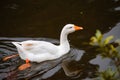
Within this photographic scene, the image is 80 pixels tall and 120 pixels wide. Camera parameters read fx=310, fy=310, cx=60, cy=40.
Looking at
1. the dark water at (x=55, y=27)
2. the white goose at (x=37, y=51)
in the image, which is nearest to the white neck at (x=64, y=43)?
the white goose at (x=37, y=51)

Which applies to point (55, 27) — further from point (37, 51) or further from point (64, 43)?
point (37, 51)

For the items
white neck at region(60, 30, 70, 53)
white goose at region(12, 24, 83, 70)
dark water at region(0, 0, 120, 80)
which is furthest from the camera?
white neck at region(60, 30, 70, 53)

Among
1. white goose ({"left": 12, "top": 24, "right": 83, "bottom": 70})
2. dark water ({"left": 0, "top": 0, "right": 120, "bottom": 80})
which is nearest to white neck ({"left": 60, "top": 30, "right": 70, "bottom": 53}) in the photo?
white goose ({"left": 12, "top": 24, "right": 83, "bottom": 70})

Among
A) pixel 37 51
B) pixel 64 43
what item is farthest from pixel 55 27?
pixel 37 51

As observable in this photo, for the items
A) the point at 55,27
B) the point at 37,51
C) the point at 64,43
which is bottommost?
the point at 37,51

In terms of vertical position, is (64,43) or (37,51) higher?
(64,43)

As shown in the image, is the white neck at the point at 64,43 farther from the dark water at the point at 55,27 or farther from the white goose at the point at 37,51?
the dark water at the point at 55,27

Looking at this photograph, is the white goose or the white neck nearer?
the white goose

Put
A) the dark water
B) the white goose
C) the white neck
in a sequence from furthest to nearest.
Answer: the white neck
the white goose
the dark water

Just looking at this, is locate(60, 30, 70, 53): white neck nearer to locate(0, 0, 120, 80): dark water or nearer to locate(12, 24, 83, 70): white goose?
locate(12, 24, 83, 70): white goose

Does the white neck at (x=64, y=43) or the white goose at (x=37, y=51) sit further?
the white neck at (x=64, y=43)

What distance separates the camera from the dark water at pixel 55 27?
275 inches

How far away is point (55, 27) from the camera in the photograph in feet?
29.2

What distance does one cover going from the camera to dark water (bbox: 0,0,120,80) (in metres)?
6.99
